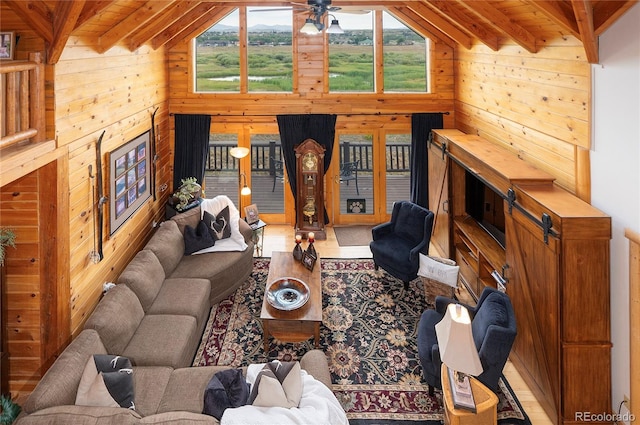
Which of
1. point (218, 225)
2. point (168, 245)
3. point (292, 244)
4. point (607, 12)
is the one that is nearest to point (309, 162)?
point (292, 244)

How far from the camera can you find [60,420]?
2711 millimetres

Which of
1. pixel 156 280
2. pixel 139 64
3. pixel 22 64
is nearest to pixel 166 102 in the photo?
pixel 139 64

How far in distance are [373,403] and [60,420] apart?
7.76 feet

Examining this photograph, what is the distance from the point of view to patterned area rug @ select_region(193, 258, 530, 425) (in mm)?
3844

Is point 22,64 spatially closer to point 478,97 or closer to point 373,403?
point 373,403

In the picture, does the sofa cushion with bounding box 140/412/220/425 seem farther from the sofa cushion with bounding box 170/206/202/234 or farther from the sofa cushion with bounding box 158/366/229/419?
the sofa cushion with bounding box 170/206/202/234

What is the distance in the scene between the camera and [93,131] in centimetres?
475

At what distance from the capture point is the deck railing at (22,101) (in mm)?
3176

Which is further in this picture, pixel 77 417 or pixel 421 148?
pixel 421 148

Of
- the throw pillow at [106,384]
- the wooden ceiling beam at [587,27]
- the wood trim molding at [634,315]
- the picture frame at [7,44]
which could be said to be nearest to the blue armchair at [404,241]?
the wood trim molding at [634,315]

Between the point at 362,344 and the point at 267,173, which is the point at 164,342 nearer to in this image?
the point at 362,344

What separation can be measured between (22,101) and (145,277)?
1997mm

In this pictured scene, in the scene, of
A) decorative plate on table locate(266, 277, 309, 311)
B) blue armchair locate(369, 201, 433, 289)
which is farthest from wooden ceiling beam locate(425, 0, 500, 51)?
decorative plate on table locate(266, 277, 309, 311)

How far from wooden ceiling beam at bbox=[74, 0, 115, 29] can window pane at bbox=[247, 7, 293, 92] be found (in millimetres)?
4305
